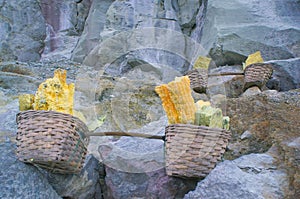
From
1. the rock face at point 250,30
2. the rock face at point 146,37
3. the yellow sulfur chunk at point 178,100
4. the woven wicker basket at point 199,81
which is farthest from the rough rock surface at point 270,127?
the rock face at point 146,37

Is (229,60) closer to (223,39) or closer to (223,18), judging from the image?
(223,39)

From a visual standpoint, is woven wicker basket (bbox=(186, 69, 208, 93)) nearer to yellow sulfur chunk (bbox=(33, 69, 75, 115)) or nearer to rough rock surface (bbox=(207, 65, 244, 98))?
rough rock surface (bbox=(207, 65, 244, 98))

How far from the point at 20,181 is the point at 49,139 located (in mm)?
240

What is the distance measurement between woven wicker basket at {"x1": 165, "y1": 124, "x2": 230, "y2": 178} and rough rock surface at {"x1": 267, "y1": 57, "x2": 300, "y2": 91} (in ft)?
5.15

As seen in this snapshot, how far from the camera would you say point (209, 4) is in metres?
4.13

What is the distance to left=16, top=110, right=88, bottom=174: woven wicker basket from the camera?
1239mm

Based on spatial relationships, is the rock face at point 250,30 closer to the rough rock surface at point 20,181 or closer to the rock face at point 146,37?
the rock face at point 146,37

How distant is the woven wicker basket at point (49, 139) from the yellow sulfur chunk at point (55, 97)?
0.09 meters

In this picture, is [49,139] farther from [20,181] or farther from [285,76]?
[285,76]

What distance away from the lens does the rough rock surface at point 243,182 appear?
128cm

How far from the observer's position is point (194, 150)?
1.33m

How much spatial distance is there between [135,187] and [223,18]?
9.39ft

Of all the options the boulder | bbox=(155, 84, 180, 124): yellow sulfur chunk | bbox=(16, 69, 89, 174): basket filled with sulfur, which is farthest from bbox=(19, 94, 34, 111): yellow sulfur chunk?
bbox=(155, 84, 180, 124): yellow sulfur chunk

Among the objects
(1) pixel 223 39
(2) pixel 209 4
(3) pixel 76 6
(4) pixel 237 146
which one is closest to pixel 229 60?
(1) pixel 223 39
